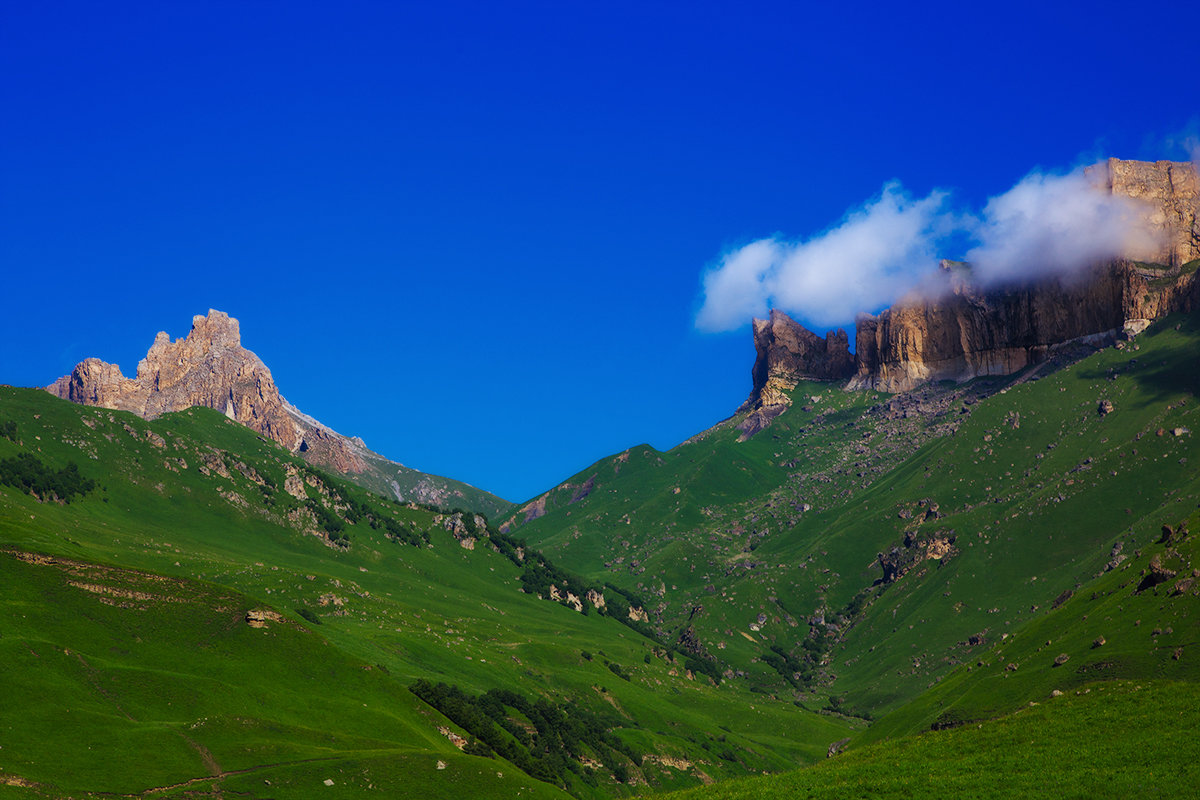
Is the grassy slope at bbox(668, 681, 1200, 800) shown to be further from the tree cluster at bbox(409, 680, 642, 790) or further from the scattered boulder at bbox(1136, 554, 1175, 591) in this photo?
the tree cluster at bbox(409, 680, 642, 790)

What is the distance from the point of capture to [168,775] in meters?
106

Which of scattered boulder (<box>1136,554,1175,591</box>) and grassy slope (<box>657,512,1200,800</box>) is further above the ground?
scattered boulder (<box>1136,554,1175,591</box>)

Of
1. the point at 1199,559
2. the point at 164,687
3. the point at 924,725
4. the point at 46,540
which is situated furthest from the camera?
the point at 46,540

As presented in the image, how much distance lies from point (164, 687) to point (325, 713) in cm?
2190

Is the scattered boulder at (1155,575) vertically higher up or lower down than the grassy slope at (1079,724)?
higher up

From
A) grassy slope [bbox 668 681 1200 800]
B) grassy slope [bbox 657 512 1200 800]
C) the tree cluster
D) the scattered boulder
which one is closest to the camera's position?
grassy slope [bbox 668 681 1200 800]

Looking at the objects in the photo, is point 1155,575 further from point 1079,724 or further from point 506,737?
point 506,737

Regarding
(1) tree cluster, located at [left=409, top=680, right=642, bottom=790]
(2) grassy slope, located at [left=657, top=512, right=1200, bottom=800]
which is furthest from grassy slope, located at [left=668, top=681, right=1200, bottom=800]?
(1) tree cluster, located at [left=409, top=680, right=642, bottom=790]

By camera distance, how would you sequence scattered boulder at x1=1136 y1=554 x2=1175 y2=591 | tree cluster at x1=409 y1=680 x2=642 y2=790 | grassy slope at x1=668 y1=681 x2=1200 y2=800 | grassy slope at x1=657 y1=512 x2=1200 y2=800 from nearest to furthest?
grassy slope at x1=668 y1=681 x2=1200 y2=800 → grassy slope at x1=657 y1=512 x2=1200 y2=800 → scattered boulder at x1=1136 y1=554 x2=1175 y2=591 → tree cluster at x1=409 y1=680 x2=642 y2=790

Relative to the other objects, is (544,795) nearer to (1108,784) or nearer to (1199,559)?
(1108,784)

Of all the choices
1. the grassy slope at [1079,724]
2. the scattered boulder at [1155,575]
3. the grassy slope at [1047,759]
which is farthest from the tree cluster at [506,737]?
the scattered boulder at [1155,575]

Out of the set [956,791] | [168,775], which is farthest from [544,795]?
[956,791]

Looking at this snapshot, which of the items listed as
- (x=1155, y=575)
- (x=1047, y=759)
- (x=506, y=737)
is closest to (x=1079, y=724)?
(x=1047, y=759)

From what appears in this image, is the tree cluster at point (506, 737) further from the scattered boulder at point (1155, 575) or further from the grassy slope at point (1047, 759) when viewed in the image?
the scattered boulder at point (1155, 575)
